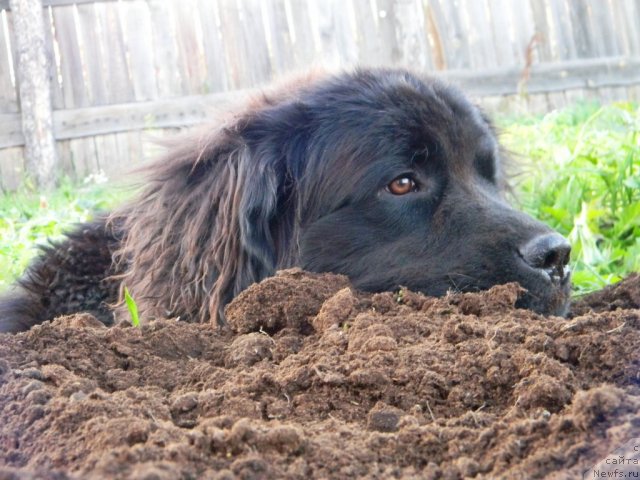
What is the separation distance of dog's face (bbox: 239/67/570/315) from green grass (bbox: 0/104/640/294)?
30.2 inches

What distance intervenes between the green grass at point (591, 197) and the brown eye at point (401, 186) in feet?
3.11

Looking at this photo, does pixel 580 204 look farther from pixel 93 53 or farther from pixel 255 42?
pixel 93 53

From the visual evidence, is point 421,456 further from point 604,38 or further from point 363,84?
point 604,38

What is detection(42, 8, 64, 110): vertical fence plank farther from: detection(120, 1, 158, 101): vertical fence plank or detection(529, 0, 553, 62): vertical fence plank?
detection(529, 0, 553, 62): vertical fence plank

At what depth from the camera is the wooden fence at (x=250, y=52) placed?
10391 millimetres

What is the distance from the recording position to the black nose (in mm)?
3148

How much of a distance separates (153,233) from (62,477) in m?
2.60

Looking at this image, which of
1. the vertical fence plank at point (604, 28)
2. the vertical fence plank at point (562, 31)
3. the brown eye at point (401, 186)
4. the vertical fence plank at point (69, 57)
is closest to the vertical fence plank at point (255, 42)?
the vertical fence plank at point (69, 57)

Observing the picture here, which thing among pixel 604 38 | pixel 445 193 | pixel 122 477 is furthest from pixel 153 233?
pixel 604 38

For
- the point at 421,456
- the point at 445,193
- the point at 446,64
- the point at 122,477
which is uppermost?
the point at 446,64

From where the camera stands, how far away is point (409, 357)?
83.4 inches

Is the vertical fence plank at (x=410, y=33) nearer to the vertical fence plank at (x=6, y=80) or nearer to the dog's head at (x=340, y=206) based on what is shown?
the vertical fence plank at (x=6, y=80)

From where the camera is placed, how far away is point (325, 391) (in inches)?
79.3

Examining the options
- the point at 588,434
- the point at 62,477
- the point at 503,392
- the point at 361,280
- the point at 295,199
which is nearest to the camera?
the point at 62,477
